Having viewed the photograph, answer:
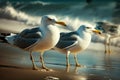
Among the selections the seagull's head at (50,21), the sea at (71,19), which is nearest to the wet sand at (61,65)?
the sea at (71,19)

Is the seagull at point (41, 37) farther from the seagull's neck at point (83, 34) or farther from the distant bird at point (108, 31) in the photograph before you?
the distant bird at point (108, 31)

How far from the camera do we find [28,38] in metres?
2.00

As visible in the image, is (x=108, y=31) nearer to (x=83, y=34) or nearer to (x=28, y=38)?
(x=83, y=34)

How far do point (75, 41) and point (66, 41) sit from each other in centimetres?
5

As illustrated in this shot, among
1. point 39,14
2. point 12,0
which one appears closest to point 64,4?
point 39,14

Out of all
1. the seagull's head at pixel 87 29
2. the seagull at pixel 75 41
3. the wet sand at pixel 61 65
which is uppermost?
the seagull's head at pixel 87 29

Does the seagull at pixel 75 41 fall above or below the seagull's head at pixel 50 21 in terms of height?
below

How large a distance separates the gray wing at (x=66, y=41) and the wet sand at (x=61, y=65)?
0.18 feet

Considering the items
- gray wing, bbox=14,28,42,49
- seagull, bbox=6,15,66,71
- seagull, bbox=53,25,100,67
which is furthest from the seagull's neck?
gray wing, bbox=14,28,42,49

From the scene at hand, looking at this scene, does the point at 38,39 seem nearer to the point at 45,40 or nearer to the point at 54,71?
the point at 45,40

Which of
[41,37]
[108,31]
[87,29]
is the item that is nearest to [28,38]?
[41,37]

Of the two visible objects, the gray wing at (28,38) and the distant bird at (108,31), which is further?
the distant bird at (108,31)

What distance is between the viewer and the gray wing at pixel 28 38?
6.56ft

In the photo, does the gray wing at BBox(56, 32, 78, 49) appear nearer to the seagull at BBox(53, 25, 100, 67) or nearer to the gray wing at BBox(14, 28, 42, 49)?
the seagull at BBox(53, 25, 100, 67)
